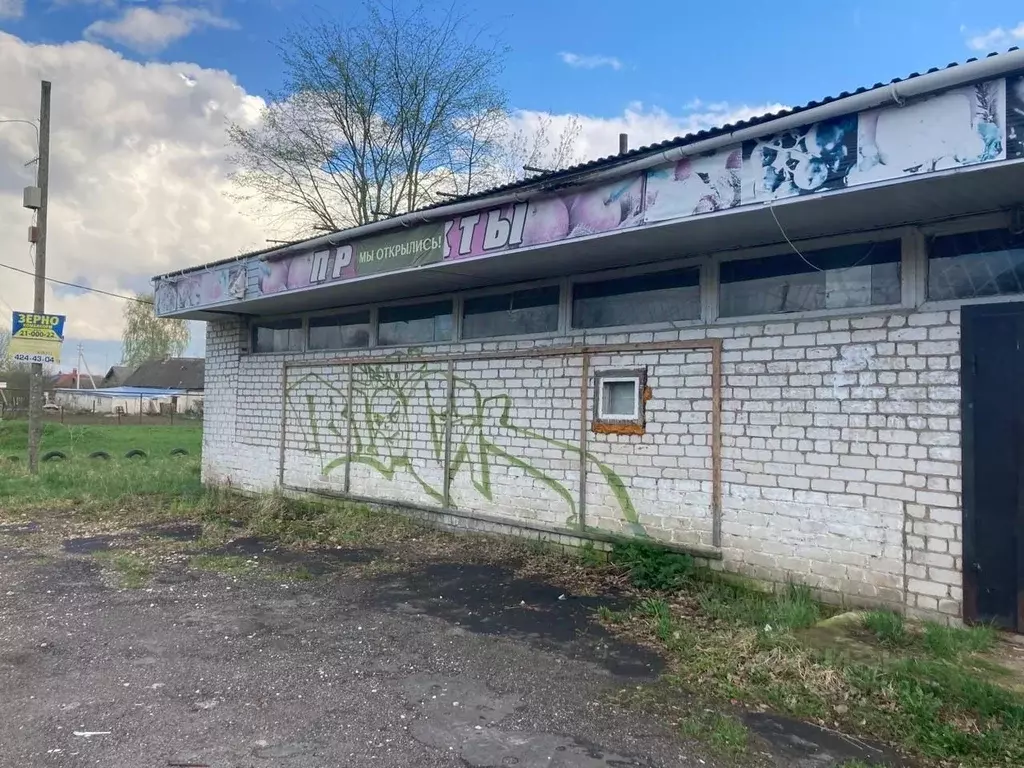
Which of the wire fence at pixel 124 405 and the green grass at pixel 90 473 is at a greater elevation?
the wire fence at pixel 124 405

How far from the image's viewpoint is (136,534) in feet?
28.4

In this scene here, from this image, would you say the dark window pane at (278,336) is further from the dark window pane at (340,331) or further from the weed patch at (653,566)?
the weed patch at (653,566)

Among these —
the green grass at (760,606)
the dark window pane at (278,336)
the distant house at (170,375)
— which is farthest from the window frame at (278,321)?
the distant house at (170,375)

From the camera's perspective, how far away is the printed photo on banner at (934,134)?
380 cm

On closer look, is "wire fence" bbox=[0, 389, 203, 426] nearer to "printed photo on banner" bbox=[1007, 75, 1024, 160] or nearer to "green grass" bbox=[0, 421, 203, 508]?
"green grass" bbox=[0, 421, 203, 508]

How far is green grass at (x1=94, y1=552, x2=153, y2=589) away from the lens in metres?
6.47

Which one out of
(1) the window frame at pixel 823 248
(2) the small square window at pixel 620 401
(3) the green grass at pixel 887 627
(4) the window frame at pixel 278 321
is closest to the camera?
(3) the green grass at pixel 887 627

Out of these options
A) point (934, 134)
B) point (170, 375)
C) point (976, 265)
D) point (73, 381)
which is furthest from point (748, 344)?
point (73, 381)

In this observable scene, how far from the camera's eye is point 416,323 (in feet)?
29.3

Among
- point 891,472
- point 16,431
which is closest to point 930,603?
point 891,472

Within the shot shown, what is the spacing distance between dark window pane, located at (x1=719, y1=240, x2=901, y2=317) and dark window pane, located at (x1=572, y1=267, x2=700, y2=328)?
1.09ft

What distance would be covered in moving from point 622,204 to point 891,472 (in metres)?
2.76

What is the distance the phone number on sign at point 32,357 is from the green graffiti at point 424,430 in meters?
6.40

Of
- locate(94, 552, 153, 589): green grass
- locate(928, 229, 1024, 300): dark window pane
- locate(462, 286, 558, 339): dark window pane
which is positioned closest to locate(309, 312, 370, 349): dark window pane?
locate(462, 286, 558, 339): dark window pane
